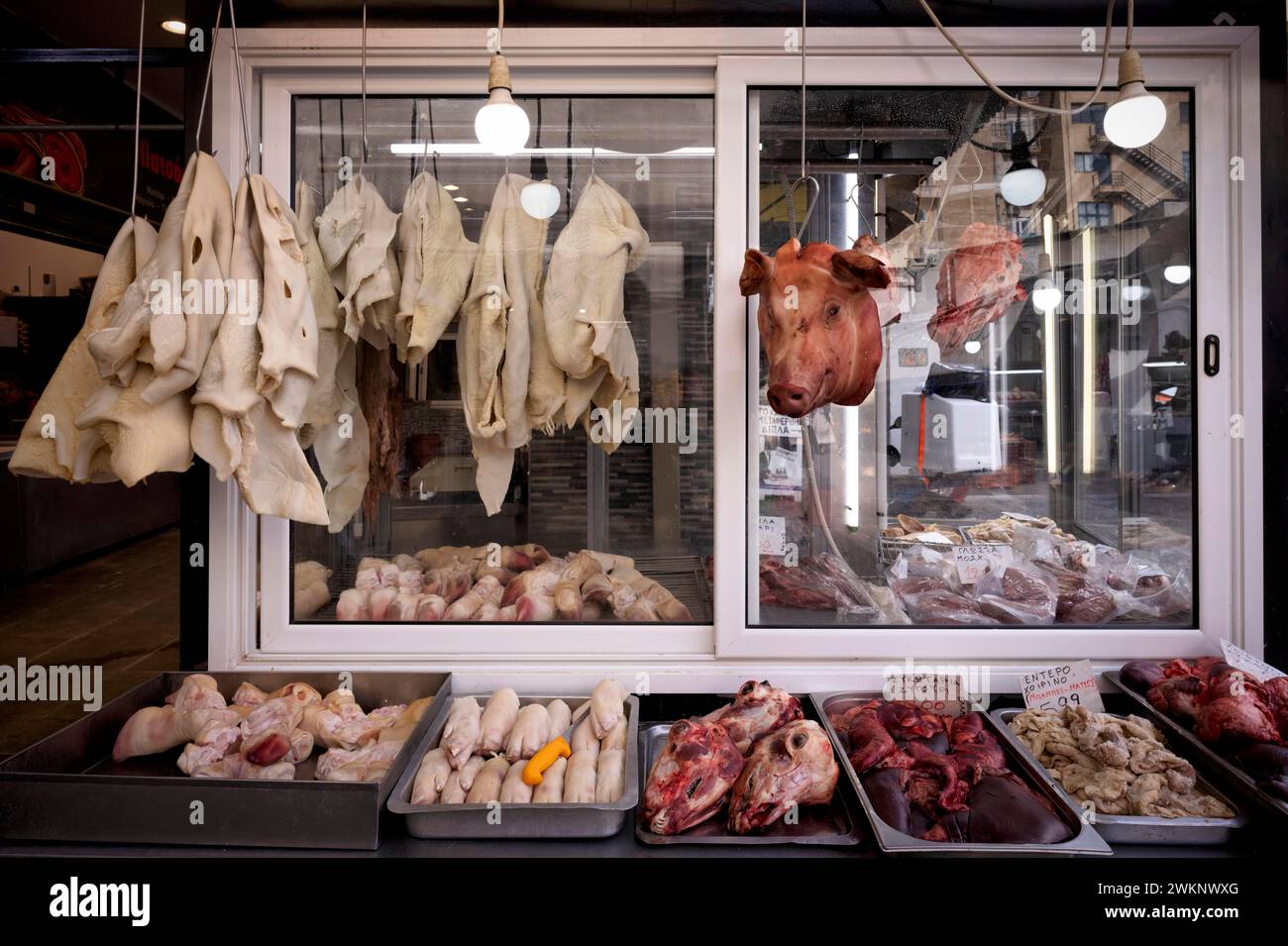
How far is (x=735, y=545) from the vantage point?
8.05 ft

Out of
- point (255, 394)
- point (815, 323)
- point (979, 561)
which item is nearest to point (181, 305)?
point (255, 394)

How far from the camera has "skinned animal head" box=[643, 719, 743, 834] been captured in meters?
1.78

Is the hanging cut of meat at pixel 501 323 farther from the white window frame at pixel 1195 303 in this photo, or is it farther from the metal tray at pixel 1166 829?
the metal tray at pixel 1166 829

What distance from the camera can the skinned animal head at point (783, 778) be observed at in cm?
178

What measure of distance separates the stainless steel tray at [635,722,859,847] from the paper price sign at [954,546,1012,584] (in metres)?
1.00

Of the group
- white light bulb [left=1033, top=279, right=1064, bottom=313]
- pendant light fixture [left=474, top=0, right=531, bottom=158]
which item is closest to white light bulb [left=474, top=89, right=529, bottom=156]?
pendant light fixture [left=474, top=0, right=531, bottom=158]

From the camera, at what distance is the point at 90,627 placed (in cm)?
642

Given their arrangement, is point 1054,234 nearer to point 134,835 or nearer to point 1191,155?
point 1191,155

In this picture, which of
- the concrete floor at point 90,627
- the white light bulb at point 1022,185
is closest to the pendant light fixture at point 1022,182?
the white light bulb at point 1022,185

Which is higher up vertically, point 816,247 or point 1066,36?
point 1066,36

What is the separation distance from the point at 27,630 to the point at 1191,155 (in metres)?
7.89

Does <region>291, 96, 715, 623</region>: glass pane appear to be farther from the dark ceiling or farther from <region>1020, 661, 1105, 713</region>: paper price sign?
<region>1020, 661, 1105, 713</region>: paper price sign

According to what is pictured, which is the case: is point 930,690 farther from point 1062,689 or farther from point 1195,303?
point 1195,303
